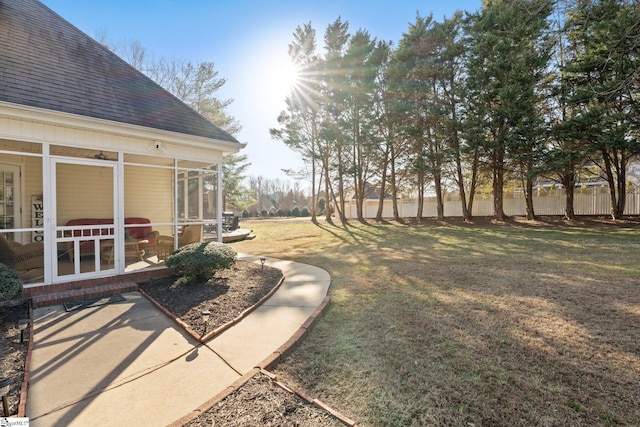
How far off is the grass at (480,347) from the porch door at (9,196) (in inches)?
297

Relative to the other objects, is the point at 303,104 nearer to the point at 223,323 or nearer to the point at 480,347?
the point at 223,323

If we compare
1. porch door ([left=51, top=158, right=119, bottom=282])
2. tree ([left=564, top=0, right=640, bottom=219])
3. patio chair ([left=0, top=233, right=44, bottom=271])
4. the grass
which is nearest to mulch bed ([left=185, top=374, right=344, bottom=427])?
the grass

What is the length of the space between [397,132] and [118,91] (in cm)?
1504

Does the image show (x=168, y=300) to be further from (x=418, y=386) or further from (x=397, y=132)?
(x=397, y=132)

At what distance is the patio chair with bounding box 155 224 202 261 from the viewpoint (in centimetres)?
675

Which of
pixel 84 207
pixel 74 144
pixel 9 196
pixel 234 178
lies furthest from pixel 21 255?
pixel 234 178

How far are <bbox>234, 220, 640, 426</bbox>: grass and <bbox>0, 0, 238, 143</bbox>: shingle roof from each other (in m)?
5.37

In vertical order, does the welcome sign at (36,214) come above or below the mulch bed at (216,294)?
above

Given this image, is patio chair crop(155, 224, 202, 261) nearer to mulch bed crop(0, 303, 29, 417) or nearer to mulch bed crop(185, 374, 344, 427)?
mulch bed crop(0, 303, 29, 417)

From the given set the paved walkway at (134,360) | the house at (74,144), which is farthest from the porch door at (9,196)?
the paved walkway at (134,360)

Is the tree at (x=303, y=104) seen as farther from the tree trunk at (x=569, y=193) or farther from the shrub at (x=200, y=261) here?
the shrub at (x=200, y=261)

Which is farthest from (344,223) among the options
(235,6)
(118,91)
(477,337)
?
(477,337)

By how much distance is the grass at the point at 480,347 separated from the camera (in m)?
2.25

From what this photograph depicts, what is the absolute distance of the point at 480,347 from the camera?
313 cm
